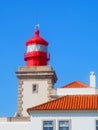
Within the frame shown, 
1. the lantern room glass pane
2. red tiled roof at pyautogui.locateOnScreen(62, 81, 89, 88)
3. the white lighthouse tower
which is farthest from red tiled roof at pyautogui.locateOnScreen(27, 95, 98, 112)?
the lantern room glass pane

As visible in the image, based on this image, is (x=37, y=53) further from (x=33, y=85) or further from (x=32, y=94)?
(x=32, y=94)

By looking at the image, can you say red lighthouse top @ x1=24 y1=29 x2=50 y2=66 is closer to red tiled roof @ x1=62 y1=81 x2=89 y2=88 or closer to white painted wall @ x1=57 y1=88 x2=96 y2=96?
red tiled roof @ x1=62 y1=81 x2=89 y2=88

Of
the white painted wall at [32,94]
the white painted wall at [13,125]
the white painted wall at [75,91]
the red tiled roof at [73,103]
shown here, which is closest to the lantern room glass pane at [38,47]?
the white painted wall at [32,94]

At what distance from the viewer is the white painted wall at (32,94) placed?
5988 cm

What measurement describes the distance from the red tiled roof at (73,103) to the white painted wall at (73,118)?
34 centimetres

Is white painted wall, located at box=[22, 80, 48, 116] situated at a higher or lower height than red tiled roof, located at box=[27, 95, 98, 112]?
higher

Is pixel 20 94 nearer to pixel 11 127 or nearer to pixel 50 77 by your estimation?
pixel 50 77

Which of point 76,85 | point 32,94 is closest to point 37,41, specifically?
point 32,94

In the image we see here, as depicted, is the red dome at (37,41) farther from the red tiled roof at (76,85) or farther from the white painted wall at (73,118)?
the white painted wall at (73,118)

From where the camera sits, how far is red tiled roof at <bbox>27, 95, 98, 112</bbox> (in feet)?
163

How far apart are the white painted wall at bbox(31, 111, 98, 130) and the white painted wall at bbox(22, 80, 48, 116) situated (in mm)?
10019

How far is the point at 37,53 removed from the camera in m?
63.7

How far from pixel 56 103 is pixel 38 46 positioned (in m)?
13.9

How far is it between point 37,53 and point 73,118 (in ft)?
49.6
